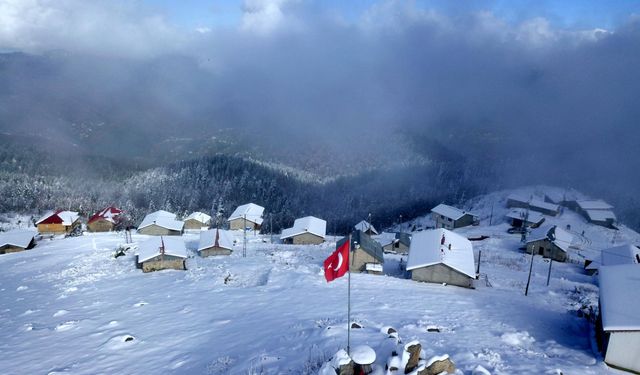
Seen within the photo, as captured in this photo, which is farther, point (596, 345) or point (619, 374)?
point (596, 345)

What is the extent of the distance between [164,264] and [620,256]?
56.2 meters

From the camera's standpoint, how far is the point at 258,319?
2202 centimetres

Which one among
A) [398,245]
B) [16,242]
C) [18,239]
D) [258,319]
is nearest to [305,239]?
[398,245]

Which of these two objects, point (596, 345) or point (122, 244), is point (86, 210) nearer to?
point (122, 244)

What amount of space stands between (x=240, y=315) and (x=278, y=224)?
296 feet

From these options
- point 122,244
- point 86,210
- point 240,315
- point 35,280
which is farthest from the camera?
point 86,210

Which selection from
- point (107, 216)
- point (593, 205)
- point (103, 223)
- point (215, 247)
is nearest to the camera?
point (215, 247)

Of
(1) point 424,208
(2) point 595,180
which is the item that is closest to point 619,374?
(1) point 424,208

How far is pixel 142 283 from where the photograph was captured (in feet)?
111

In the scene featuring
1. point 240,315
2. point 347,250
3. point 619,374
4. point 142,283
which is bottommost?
point 142,283

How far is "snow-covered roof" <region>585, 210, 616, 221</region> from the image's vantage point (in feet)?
276

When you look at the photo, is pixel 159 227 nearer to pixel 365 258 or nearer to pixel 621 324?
pixel 365 258

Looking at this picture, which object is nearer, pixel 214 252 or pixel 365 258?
pixel 365 258

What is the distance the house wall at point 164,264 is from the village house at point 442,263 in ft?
80.6
